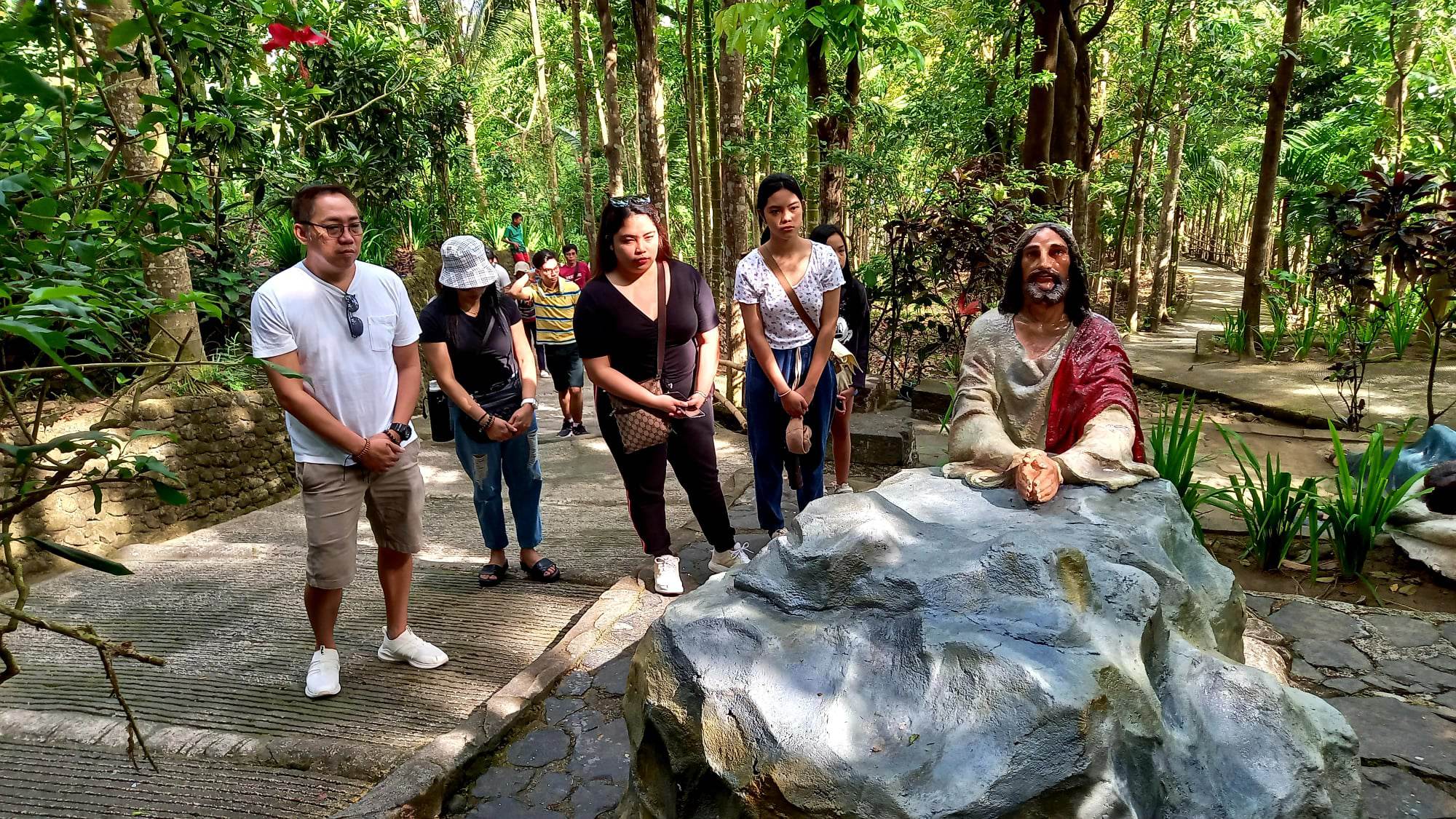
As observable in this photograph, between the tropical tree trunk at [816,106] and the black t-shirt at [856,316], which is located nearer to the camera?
the black t-shirt at [856,316]

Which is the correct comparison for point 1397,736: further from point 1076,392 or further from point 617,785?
point 617,785

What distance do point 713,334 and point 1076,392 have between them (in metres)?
1.44

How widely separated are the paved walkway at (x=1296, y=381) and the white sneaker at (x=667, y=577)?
4.67m

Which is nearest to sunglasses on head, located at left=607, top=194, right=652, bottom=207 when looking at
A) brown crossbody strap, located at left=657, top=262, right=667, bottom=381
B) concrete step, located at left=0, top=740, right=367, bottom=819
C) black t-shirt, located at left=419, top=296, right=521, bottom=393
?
brown crossbody strap, located at left=657, top=262, right=667, bottom=381

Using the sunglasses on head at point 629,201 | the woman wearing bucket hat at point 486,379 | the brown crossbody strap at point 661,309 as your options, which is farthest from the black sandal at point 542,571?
the sunglasses on head at point 629,201

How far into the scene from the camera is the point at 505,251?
14.6 m

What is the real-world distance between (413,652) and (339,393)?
96 centimetres

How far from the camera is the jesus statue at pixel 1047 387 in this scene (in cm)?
245

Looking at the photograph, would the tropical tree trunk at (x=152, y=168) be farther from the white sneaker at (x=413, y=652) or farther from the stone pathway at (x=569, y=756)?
the stone pathway at (x=569, y=756)

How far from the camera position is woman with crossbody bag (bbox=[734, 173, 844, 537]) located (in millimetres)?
3492

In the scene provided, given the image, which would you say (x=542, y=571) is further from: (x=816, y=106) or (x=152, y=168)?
(x=816, y=106)

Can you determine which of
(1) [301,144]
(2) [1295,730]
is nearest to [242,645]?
(2) [1295,730]

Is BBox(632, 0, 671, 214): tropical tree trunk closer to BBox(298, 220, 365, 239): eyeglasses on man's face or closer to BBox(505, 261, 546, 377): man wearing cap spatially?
BBox(505, 261, 546, 377): man wearing cap

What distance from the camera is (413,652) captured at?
300 cm
